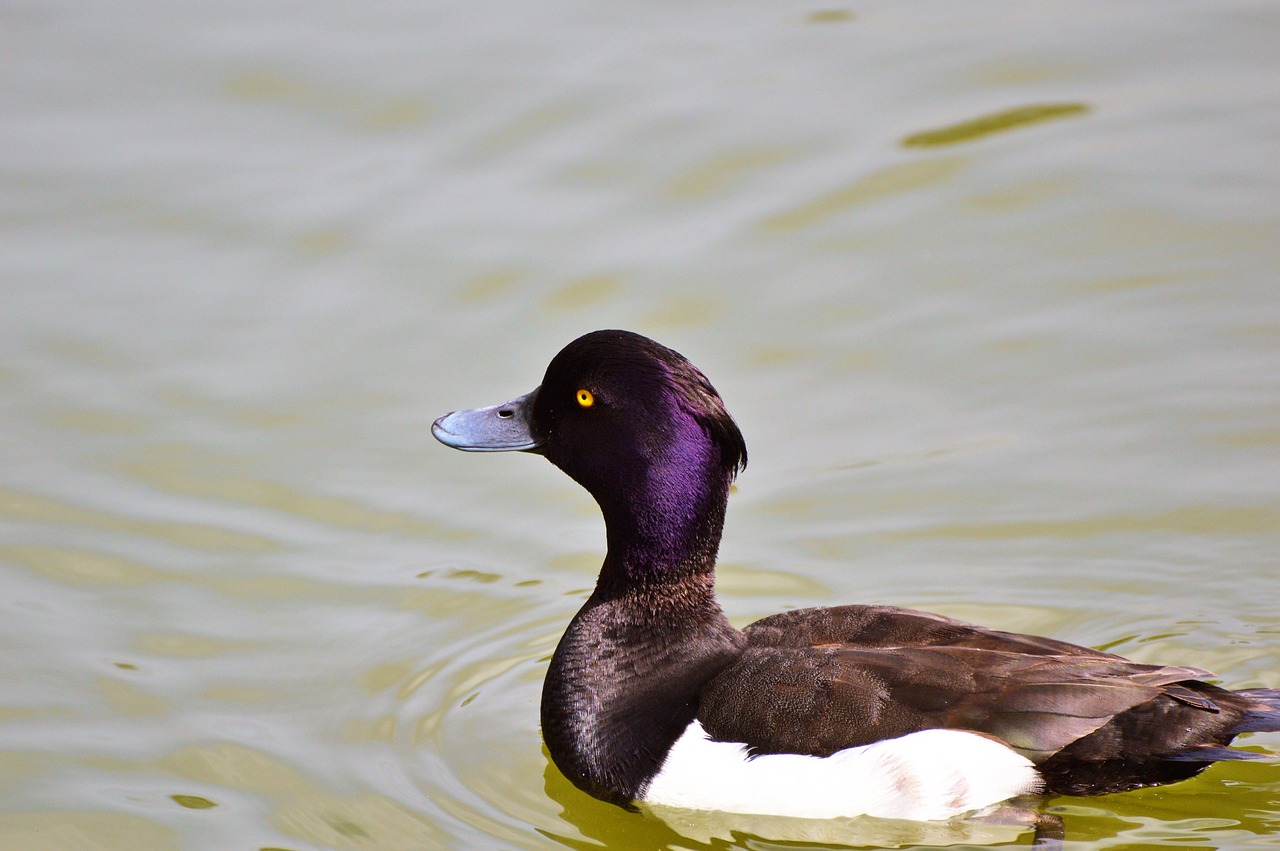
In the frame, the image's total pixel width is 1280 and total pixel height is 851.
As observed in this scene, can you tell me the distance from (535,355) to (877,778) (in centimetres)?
384

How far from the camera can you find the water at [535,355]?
614 cm

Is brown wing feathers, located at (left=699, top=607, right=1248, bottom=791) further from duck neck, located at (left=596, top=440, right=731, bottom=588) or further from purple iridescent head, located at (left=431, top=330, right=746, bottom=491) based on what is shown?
purple iridescent head, located at (left=431, top=330, right=746, bottom=491)

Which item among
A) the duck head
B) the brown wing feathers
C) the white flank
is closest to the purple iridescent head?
the duck head

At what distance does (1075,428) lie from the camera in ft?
26.1

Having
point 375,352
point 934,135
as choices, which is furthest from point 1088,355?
point 375,352

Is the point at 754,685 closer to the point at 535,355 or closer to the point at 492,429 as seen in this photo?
the point at 492,429

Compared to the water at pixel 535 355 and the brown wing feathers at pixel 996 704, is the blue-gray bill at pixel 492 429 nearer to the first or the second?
the water at pixel 535 355

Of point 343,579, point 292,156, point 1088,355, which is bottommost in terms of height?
point 343,579

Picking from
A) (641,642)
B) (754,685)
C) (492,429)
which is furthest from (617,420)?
(754,685)

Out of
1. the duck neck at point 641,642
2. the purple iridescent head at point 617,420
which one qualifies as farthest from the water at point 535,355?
the purple iridescent head at point 617,420

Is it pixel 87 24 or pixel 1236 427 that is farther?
pixel 87 24

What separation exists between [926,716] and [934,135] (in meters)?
5.75

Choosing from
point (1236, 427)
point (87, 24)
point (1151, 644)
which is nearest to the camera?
point (1151, 644)

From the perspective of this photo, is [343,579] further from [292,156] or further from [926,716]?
[292,156]
